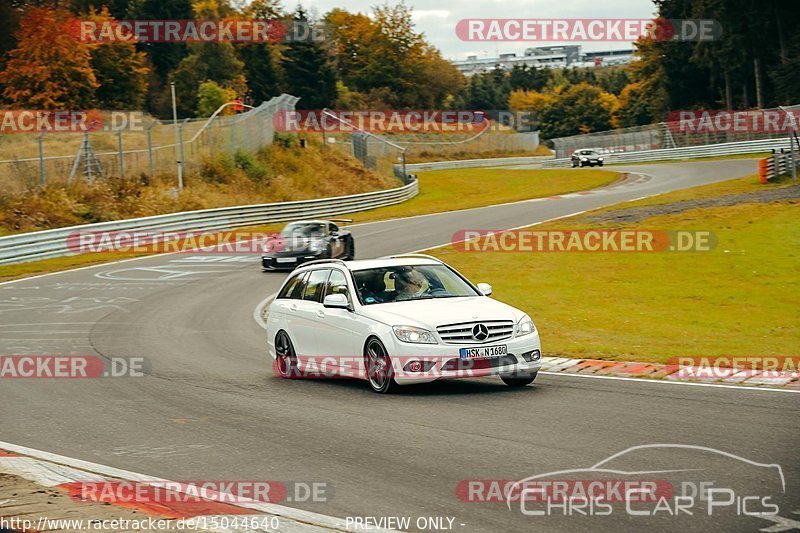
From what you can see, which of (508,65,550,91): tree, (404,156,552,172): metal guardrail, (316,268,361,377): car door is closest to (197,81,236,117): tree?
(404,156,552,172): metal guardrail

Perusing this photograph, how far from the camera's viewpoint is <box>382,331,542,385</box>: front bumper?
1099 centimetres

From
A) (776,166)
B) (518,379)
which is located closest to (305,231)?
(518,379)

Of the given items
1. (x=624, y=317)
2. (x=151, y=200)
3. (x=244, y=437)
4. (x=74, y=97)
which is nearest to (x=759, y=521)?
(x=244, y=437)

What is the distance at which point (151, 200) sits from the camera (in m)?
44.8

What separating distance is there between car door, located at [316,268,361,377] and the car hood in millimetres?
329

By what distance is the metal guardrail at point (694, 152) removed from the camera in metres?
72.1

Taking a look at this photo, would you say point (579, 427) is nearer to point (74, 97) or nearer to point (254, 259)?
point (254, 259)

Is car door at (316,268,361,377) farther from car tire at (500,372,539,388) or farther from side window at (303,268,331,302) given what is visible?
car tire at (500,372,539,388)

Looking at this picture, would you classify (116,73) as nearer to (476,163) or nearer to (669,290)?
(476,163)

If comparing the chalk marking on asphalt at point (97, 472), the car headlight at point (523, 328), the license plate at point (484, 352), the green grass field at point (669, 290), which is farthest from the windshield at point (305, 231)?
the chalk marking on asphalt at point (97, 472)

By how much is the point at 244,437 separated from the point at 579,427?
303 centimetres

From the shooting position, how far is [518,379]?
1169cm

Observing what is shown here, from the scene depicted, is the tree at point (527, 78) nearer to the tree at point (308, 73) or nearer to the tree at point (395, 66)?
the tree at point (395, 66)

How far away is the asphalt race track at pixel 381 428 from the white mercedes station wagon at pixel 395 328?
302 mm
